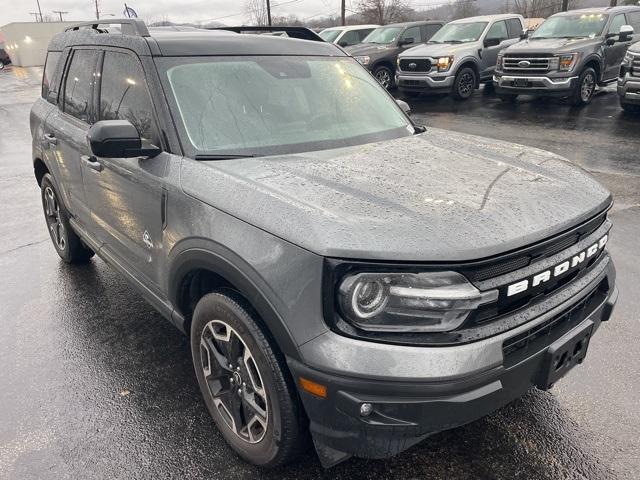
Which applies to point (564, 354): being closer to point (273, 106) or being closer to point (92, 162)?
point (273, 106)

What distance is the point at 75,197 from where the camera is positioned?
3.85 m

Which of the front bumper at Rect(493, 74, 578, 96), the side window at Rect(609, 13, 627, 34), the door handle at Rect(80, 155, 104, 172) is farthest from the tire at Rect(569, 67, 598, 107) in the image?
the door handle at Rect(80, 155, 104, 172)

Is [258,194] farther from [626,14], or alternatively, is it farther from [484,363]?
[626,14]

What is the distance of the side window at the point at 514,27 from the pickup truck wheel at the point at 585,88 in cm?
327

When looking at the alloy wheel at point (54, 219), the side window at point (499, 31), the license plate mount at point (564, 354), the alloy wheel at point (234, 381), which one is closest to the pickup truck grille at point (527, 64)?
the side window at point (499, 31)

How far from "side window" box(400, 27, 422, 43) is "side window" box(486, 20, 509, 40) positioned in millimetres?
2505

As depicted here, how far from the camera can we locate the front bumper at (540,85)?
11008 mm

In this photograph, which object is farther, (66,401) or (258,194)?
(66,401)

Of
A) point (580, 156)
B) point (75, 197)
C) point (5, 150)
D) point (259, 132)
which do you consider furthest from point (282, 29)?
point (5, 150)

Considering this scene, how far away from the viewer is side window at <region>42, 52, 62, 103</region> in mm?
4254

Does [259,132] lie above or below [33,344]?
above

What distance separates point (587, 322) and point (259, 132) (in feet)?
5.98

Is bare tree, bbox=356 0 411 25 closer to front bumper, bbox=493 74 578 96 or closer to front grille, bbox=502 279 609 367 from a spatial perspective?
Result: front bumper, bbox=493 74 578 96

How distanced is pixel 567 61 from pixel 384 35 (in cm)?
641
